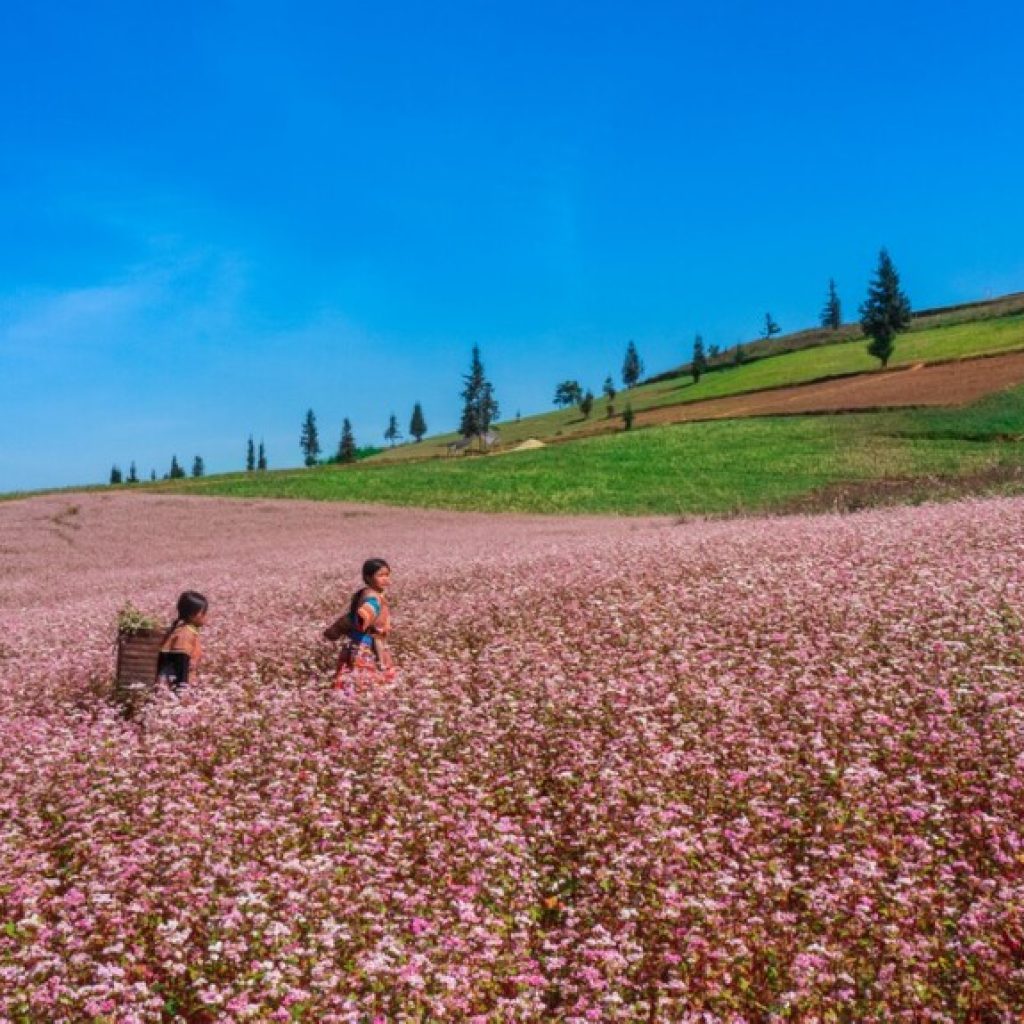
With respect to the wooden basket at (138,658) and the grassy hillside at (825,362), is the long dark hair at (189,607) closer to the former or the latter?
the wooden basket at (138,658)

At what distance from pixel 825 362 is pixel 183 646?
5267 inches

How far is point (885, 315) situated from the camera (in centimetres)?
10862

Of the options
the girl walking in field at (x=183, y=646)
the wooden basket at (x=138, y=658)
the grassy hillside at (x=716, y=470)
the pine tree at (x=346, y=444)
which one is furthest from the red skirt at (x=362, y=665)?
the pine tree at (x=346, y=444)

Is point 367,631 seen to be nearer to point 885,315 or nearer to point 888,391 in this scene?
point 888,391

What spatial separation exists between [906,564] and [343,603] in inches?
376

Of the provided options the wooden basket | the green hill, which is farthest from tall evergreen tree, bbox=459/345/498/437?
the wooden basket

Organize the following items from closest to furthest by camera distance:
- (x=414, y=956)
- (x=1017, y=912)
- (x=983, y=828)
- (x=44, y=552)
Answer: (x=414, y=956), (x=1017, y=912), (x=983, y=828), (x=44, y=552)

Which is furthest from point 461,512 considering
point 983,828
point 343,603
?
point 983,828

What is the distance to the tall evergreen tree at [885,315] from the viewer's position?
108375 millimetres

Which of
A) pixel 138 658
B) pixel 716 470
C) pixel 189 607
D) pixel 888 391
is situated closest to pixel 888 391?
pixel 888 391

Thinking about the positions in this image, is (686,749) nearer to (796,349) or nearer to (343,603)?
(343,603)

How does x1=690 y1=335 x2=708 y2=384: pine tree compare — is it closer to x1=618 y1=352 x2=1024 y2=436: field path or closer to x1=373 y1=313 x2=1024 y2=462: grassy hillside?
x1=373 y1=313 x2=1024 y2=462: grassy hillside

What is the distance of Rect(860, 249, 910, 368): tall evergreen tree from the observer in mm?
108375

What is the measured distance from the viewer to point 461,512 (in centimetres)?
4888
